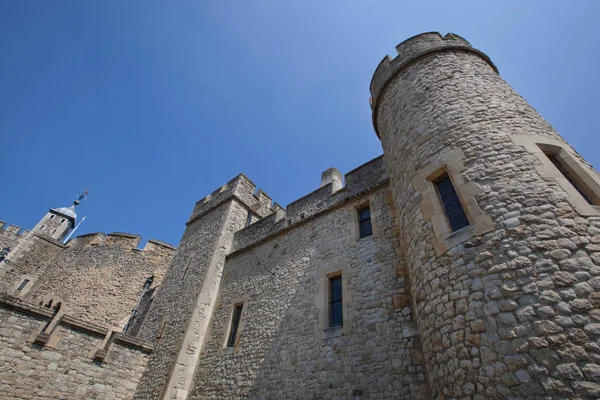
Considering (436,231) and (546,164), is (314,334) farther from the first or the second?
(546,164)

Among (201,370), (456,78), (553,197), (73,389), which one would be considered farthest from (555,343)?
(73,389)

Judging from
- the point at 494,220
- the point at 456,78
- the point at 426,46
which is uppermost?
the point at 426,46

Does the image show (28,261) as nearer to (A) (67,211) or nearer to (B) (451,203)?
(B) (451,203)

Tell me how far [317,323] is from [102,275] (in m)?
12.3

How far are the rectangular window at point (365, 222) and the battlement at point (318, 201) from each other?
49cm

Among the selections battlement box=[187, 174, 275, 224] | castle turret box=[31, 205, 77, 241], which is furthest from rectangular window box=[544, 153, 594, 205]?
castle turret box=[31, 205, 77, 241]

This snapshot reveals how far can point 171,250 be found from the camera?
52.5ft

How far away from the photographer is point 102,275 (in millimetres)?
13688

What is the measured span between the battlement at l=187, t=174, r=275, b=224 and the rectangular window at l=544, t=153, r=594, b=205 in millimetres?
10232

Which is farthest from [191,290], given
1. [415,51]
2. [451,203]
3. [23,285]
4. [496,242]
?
[23,285]

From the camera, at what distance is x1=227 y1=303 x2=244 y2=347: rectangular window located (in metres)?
8.18

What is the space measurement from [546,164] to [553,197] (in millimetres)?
669

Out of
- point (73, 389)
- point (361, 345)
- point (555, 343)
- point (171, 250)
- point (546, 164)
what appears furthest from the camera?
point (171, 250)

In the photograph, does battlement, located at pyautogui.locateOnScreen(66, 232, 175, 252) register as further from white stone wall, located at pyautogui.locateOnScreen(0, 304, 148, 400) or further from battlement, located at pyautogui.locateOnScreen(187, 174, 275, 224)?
white stone wall, located at pyautogui.locateOnScreen(0, 304, 148, 400)
